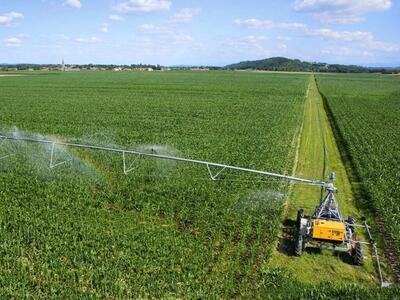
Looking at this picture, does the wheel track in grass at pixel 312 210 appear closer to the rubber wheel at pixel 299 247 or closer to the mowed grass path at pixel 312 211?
the mowed grass path at pixel 312 211

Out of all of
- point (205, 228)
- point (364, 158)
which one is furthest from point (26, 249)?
point (364, 158)

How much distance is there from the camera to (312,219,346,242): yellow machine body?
34.8ft

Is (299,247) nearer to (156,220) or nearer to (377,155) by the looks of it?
(156,220)

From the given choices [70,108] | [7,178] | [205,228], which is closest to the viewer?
[205,228]

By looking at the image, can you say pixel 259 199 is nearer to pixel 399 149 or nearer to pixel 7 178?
pixel 7 178

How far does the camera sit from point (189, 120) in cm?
3272

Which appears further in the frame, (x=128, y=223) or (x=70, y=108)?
(x=70, y=108)

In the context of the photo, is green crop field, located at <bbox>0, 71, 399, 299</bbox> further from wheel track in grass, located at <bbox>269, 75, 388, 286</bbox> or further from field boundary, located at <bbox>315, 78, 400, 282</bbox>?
field boundary, located at <bbox>315, 78, 400, 282</bbox>

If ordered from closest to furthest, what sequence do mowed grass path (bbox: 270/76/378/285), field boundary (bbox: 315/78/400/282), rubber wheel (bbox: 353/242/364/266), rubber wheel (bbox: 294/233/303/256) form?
mowed grass path (bbox: 270/76/378/285) → rubber wheel (bbox: 353/242/364/266) → rubber wheel (bbox: 294/233/303/256) → field boundary (bbox: 315/78/400/282)

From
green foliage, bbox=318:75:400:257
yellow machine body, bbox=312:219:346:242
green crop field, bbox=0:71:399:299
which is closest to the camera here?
green crop field, bbox=0:71:399:299

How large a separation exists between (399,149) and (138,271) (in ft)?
60.4

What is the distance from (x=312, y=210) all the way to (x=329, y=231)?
3.93 metres

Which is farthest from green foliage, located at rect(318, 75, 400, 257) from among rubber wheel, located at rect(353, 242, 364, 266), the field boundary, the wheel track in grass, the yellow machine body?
the yellow machine body

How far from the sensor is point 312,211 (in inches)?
568
